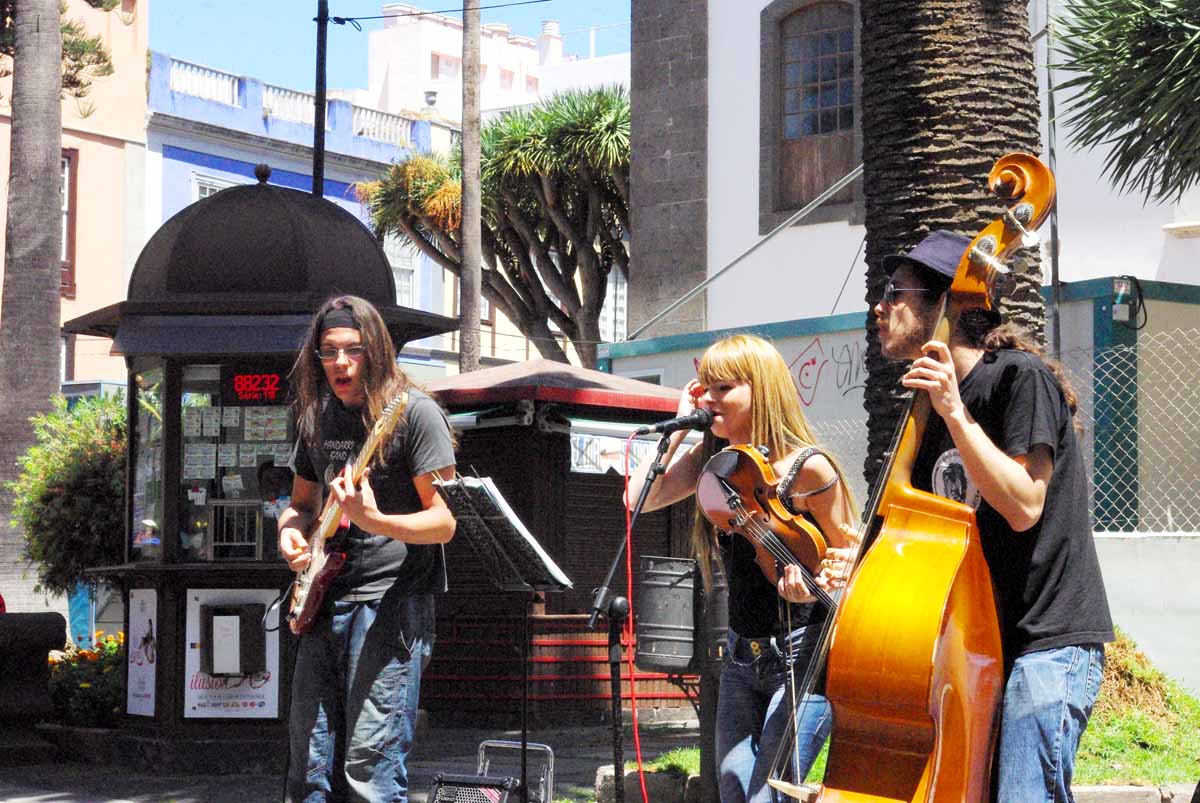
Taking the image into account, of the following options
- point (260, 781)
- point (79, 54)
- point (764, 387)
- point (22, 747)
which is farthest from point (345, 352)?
point (79, 54)

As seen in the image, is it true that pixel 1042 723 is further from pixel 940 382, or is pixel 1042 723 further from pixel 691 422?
pixel 691 422

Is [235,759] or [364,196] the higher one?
[364,196]

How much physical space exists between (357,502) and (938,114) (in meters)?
3.78

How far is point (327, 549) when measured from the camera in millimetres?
5008

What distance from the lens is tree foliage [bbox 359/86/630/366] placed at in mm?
25266

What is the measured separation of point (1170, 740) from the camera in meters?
8.30

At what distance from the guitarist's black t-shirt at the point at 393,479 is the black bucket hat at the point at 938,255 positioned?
1.74m

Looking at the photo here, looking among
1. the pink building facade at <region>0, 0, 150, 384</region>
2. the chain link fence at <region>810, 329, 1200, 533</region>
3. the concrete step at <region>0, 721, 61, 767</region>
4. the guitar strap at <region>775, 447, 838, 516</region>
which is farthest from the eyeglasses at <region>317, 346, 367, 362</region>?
the pink building facade at <region>0, 0, 150, 384</region>

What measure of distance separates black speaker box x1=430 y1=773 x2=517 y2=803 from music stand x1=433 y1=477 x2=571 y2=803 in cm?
68

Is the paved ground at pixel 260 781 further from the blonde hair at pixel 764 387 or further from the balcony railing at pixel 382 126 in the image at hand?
the balcony railing at pixel 382 126

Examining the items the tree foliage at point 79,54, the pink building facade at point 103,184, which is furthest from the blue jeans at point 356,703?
the pink building facade at point 103,184

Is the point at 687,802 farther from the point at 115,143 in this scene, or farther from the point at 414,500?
the point at 115,143

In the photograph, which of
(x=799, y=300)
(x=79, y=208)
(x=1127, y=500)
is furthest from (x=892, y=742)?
(x=79, y=208)

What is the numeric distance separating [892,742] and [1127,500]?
8445 mm
